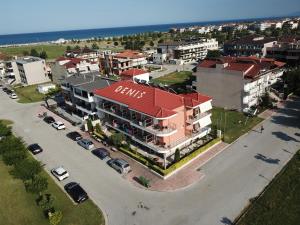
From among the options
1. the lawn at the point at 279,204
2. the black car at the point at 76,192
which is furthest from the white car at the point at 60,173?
the lawn at the point at 279,204

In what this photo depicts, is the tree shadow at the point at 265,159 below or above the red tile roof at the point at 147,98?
below

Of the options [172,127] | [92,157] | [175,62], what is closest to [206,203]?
[172,127]

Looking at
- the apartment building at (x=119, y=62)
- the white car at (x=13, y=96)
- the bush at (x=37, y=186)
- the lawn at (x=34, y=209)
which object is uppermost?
the apartment building at (x=119, y=62)

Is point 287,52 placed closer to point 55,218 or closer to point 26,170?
point 26,170

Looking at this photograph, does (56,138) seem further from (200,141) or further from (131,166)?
(200,141)

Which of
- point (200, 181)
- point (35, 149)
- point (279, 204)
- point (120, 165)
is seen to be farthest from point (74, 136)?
point (279, 204)

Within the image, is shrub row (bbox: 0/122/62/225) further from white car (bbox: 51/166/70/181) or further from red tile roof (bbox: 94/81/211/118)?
red tile roof (bbox: 94/81/211/118)

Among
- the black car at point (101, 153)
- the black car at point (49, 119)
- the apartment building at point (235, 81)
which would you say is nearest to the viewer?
the black car at point (101, 153)

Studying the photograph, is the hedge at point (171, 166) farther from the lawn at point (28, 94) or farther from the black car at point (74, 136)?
Result: the lawn at point (28, 94)
